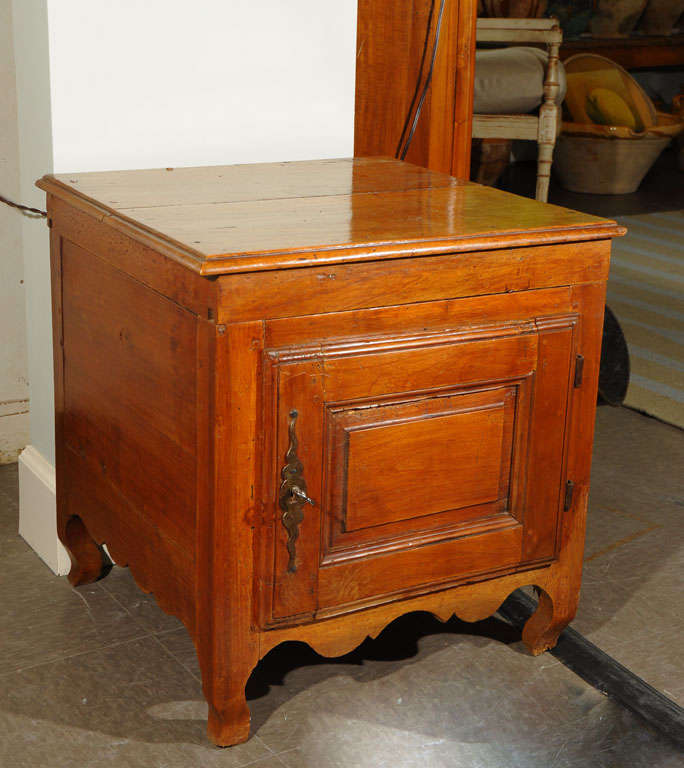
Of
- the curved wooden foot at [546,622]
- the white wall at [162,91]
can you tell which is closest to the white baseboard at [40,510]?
the white wall at [162,91]

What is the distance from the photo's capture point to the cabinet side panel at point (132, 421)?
1480mm

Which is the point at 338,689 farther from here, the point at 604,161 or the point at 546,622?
the point at 604,161

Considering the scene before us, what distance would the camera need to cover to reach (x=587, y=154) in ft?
18.0

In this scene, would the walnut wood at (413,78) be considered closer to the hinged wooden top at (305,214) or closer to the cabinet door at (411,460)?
the hinged wooden top at (305,214)

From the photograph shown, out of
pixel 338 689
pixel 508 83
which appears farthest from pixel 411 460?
pixel 508 83

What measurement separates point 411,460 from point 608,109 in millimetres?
4452

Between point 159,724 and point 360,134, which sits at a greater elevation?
point 360,134

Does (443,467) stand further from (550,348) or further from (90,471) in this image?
(90,471)

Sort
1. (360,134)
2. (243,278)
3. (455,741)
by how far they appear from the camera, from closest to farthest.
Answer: (243,278) → (455,741) → (360,134)

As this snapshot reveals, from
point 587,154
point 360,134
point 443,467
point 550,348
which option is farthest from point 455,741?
point 587,154

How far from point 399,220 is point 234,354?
0.33 m

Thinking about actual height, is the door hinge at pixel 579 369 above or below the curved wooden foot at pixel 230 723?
above

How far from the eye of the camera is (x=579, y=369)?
5.34 ft

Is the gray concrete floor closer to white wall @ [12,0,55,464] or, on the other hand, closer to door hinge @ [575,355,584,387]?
white wall @ [12,0,55,464]
